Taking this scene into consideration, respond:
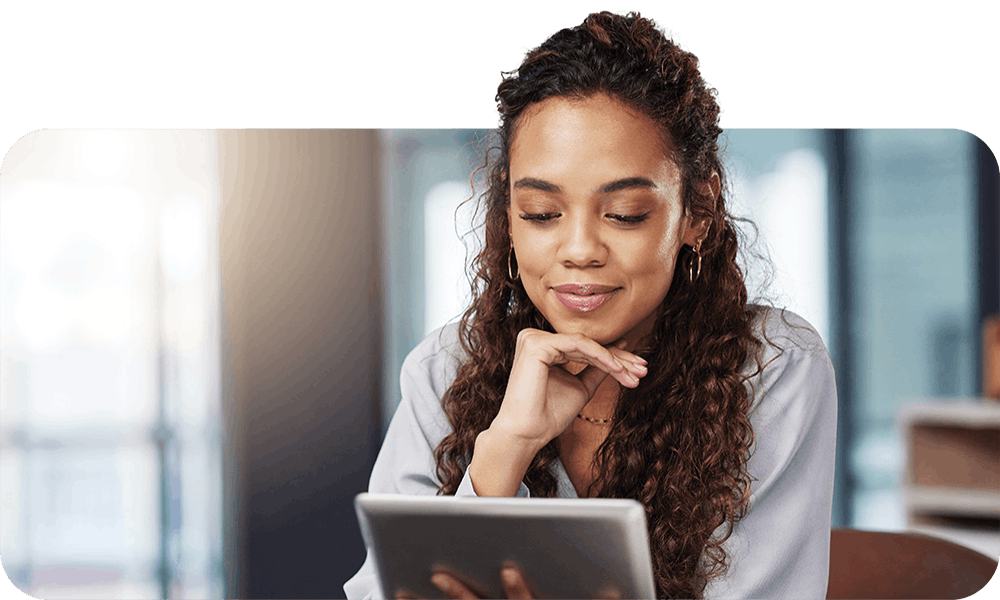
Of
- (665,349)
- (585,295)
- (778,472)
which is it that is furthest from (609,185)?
(778,472)

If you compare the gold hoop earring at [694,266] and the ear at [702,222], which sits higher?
the ear at [702,222]

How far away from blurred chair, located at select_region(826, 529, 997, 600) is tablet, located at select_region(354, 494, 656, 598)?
89cm

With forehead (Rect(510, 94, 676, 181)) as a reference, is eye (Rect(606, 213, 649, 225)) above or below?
below

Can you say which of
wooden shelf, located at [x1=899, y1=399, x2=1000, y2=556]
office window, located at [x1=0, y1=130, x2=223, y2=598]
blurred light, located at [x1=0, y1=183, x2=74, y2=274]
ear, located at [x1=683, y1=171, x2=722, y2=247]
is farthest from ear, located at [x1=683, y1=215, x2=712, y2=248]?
blurred light, located at [x1=0, y1=183, x2=74, y2=274]

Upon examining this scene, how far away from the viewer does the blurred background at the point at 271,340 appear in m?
1.89

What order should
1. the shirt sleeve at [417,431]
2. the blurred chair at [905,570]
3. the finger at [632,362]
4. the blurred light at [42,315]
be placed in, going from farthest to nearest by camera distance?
1. the blurred light at [42,315]
2. the blurred chair at [905,570]
3. the shirt sleeve at [417,431]
4. the finger at [632,362]

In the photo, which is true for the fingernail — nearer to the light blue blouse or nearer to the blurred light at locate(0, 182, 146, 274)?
the light blue blouse

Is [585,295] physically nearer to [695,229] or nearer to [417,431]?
[695,229]

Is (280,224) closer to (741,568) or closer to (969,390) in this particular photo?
(741,568)

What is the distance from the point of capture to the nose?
1.31m

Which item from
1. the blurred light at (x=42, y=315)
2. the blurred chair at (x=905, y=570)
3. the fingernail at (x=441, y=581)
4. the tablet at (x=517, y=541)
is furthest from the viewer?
the blurred light at (x=42, y=315)

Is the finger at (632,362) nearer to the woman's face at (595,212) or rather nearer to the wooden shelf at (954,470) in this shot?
the woman's face at (595,212)

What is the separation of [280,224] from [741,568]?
128cm

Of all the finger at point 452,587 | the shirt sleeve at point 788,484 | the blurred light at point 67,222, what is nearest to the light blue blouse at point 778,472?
the shirt sleeve at point 788,484
